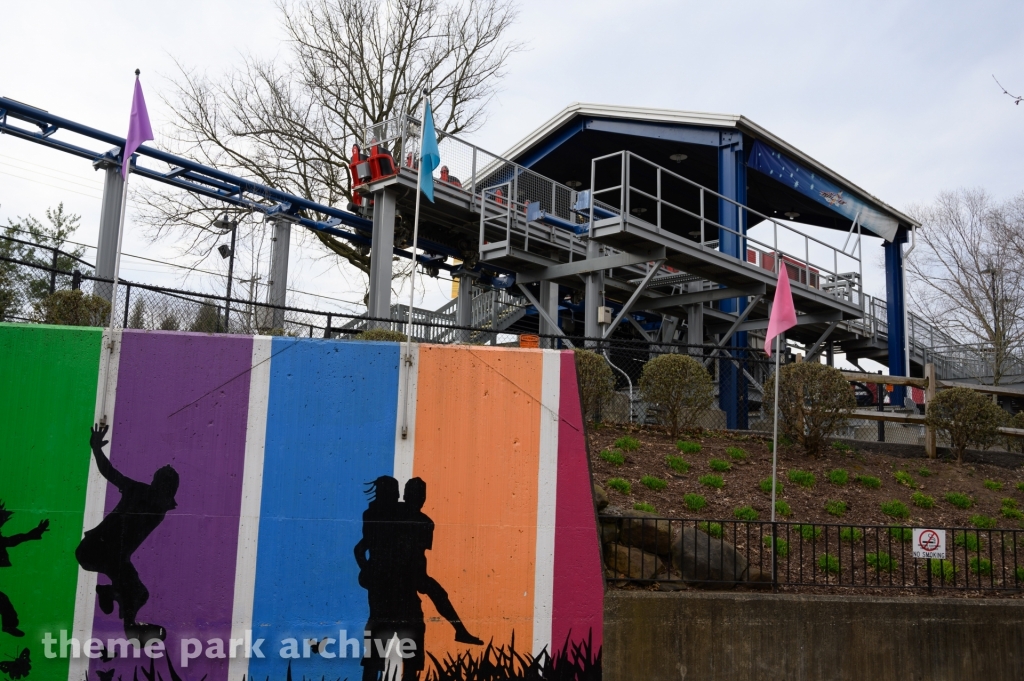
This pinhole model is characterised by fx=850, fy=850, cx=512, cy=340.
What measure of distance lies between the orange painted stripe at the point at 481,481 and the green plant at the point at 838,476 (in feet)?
18.7

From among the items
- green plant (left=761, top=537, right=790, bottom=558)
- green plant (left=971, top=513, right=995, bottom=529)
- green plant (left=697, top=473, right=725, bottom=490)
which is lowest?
green plant (left=761, top=537, right=790, bottom=558)

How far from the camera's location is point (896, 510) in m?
10.5

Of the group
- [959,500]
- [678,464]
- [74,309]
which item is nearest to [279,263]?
[74,309]

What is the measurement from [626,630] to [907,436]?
14.4 m

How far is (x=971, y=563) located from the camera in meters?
9.38

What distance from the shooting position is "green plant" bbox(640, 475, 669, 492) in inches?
411

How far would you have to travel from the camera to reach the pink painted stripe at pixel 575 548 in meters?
7.31

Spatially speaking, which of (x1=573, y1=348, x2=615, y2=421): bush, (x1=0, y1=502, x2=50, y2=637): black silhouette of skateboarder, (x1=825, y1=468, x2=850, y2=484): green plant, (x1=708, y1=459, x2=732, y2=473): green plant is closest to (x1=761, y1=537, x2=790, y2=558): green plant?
(x1=708, y1=459, x2=732, y2=473): green plant

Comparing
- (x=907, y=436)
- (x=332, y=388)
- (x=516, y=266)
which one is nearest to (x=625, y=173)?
(x=516, y=266)

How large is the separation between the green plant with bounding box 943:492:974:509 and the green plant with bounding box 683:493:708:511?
3.66 m

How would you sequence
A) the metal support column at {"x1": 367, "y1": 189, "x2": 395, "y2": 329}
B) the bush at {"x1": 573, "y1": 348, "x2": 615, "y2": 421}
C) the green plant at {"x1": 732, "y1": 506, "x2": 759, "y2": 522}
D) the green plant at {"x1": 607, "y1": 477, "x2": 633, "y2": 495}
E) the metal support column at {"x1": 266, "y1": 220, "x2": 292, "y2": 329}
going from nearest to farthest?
the green plant at {"x1": 732, "y1": 506, "x2": 759, "y2": 522} → the green plant at {"x1": 607, "y1": 477, "x2": 633, "y2": 495} → the bush at {"x1": 573, "y1": 348, "x2": 615, "y2": 421} → the metal support column at {"x1": 367, "y1": 189, "x2": 395, "y2": 329} → the metal support column at {"x1": 266, "y1": 220, "x2": 292, "y2": 329}

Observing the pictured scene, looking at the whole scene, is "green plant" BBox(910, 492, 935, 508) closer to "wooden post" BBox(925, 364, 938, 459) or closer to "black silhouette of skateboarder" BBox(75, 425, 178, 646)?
"wooden post" BBox(925, 364, 938, 459)

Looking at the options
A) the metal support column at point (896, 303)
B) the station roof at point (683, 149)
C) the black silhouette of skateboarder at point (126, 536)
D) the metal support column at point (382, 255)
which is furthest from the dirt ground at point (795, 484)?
the metal support column at point (896, 303)

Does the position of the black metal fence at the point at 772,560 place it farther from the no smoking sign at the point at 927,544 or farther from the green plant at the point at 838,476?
the green plant at the point at 838,476
